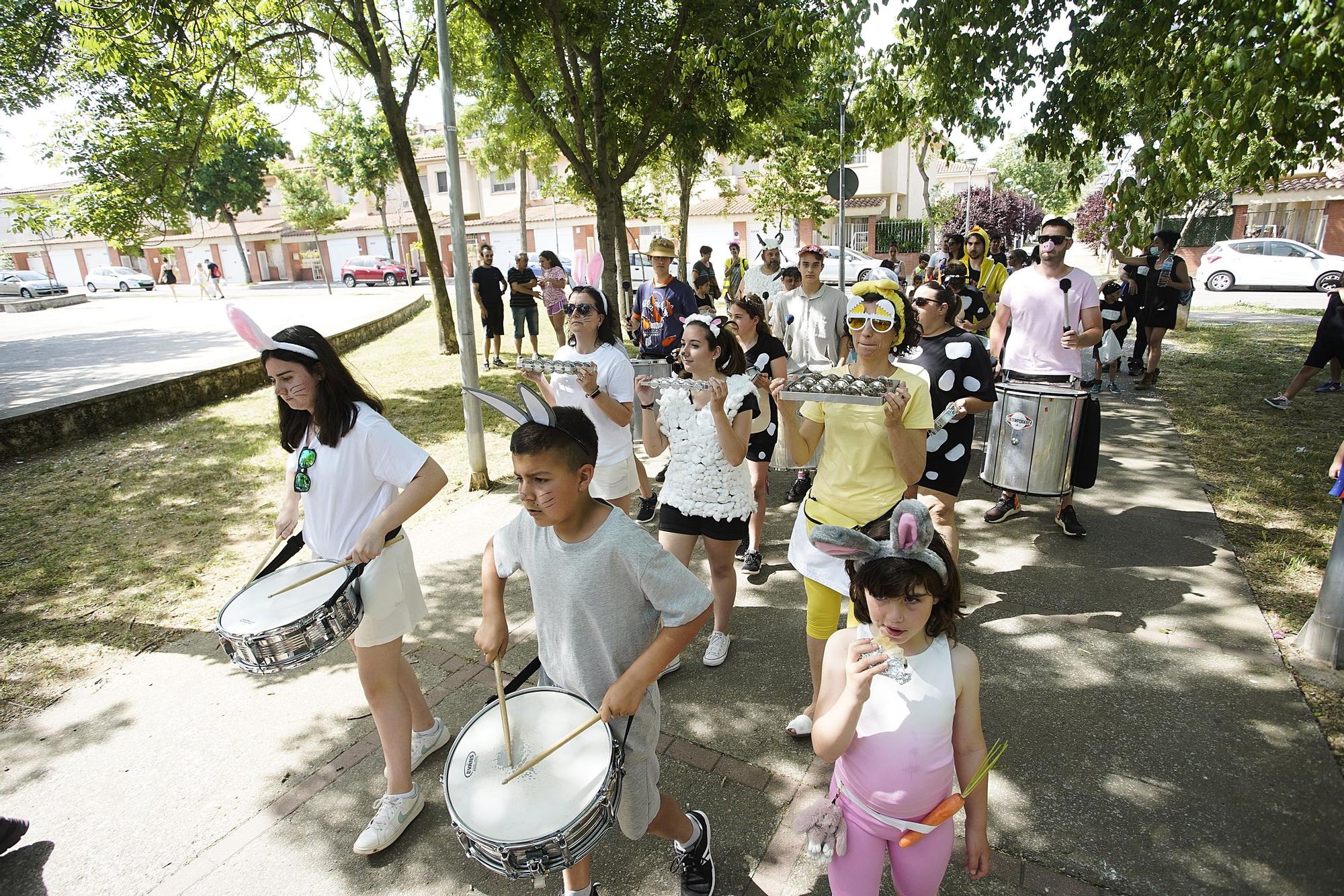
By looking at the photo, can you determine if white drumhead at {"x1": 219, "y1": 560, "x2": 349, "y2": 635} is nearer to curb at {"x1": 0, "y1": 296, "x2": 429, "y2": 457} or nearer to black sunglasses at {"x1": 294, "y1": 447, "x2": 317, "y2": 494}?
black sunglasses at {"x1": 294, "y1": 447, "x2": 317, "y2": 494}

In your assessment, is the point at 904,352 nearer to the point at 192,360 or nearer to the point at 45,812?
the point at 45,812

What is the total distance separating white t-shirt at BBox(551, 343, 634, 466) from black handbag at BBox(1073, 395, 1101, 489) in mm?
3195

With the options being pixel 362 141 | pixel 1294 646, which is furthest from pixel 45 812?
pixel 362 141

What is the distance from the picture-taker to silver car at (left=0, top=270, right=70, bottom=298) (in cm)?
3475

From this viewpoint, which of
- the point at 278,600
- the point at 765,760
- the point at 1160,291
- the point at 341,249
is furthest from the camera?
the point at 341,249

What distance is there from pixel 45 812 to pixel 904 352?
470 cm

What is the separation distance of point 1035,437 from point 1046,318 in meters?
0.94

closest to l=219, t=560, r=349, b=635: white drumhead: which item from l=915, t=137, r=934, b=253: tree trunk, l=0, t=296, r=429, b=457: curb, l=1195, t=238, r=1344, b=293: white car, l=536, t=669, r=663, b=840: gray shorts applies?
l=536, t=669, r=663, b=840: gray shorts

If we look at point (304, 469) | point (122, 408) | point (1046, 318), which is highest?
point (1046, 318)

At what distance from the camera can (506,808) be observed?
1872 millimetres

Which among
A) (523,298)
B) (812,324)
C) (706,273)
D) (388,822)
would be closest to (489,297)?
(523,298)

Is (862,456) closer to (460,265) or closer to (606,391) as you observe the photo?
(606,391)

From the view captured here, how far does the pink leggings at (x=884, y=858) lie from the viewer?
79.5 inches

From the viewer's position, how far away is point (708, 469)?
3.69 metres
